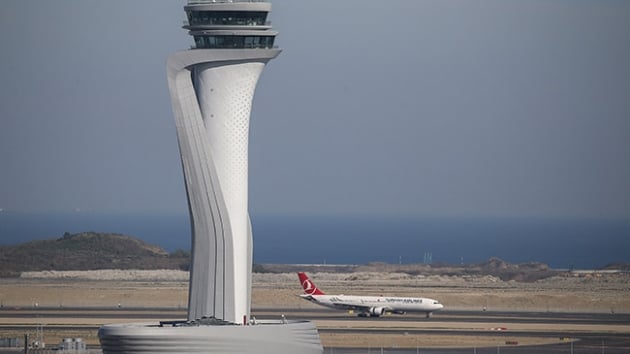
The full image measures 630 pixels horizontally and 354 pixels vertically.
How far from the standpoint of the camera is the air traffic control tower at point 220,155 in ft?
327

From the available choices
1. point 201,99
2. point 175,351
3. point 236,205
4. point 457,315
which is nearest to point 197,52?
point 201,99

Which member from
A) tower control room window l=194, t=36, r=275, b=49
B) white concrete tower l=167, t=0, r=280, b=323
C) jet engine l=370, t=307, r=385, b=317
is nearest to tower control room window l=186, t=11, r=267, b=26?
white concrete tower l=167, t=0, r=280, b=323

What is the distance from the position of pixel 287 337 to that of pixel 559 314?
254 feet

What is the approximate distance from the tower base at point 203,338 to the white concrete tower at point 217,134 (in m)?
1.87

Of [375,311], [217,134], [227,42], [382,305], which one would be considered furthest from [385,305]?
[227,42]

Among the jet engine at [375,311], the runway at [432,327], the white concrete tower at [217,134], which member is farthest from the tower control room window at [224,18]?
the jet engine at [375,311]

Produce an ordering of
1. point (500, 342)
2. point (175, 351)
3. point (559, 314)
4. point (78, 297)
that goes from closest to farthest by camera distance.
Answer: point (175, 351), point (500, 342), point (559, 314), point (78, 297)

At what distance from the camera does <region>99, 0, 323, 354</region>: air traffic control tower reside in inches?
3927

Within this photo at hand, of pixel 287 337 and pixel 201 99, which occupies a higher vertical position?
pixel 201 99

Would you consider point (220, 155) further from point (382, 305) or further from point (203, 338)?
point (382, 305)

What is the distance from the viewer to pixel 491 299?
189m

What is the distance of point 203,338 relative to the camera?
98062mm

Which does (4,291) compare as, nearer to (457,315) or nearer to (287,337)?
(457,315)

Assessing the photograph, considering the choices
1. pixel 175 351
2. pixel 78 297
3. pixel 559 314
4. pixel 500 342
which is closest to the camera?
pixel 175 351
